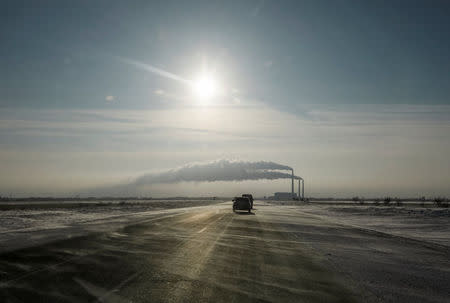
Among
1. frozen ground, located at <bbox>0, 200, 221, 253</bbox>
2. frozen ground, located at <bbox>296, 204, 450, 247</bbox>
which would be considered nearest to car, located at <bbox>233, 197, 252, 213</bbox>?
frozen ground, located at <bbox>0, 200, 221, 253</bbox>

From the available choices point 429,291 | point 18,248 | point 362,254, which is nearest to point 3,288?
point 18,248

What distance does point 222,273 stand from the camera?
9.53 metres

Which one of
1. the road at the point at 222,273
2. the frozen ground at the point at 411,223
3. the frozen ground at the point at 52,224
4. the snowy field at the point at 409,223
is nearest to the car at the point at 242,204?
the frozen ground at the point at 52,224

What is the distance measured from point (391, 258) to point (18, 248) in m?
13.2

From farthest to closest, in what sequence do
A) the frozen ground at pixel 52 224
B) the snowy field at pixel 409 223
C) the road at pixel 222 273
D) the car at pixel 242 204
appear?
the car at pixel 242 204 → the snowy field at pixel 409 223 → the frozen ground at pixel 52 224 → the road at pixel 222 273

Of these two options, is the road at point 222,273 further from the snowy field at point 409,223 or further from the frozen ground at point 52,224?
the snowy field at point 409,223

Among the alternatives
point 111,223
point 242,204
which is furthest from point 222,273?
point 242,204

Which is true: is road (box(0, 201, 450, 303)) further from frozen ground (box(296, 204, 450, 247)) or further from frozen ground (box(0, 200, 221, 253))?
frozen ground (box(296, 204, 450, 247))

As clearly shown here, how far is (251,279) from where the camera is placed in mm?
8852

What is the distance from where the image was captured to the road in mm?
7363

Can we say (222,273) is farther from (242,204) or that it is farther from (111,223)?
(242,204)

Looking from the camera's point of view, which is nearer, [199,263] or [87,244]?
[199,263]

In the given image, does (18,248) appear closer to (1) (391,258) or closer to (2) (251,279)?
(2) (251,279)

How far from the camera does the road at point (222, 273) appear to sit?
7363 mm
